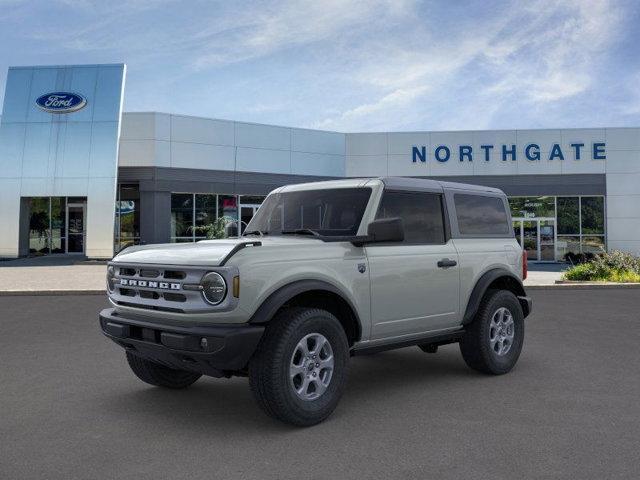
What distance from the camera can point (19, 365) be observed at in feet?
23.0

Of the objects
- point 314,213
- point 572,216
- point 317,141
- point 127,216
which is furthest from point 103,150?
point 314,213

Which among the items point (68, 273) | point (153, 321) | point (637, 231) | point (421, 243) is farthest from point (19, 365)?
point (637, 231)

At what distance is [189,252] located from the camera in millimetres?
4676

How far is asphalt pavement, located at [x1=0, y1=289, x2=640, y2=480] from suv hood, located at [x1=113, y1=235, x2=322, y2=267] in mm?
1277

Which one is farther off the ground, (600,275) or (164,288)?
(164,288)

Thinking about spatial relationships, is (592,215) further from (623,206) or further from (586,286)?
(586,286)

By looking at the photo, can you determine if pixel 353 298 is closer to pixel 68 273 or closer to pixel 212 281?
→ pixel 212 281

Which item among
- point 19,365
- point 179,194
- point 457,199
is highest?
point 179,194

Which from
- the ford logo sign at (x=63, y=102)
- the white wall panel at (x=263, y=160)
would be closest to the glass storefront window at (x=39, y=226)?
the ford logo sign at (x=63, y=102)

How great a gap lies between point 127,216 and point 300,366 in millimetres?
27087

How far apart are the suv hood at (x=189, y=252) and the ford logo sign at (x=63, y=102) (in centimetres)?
2446

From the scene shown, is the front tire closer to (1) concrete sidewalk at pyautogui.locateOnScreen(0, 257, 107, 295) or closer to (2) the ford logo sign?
(1) concrete sidewalk at pyautogui.locateOnScreen(0, 257, 107, 295)

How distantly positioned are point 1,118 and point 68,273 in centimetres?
1103

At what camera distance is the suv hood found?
4496 millimetres
